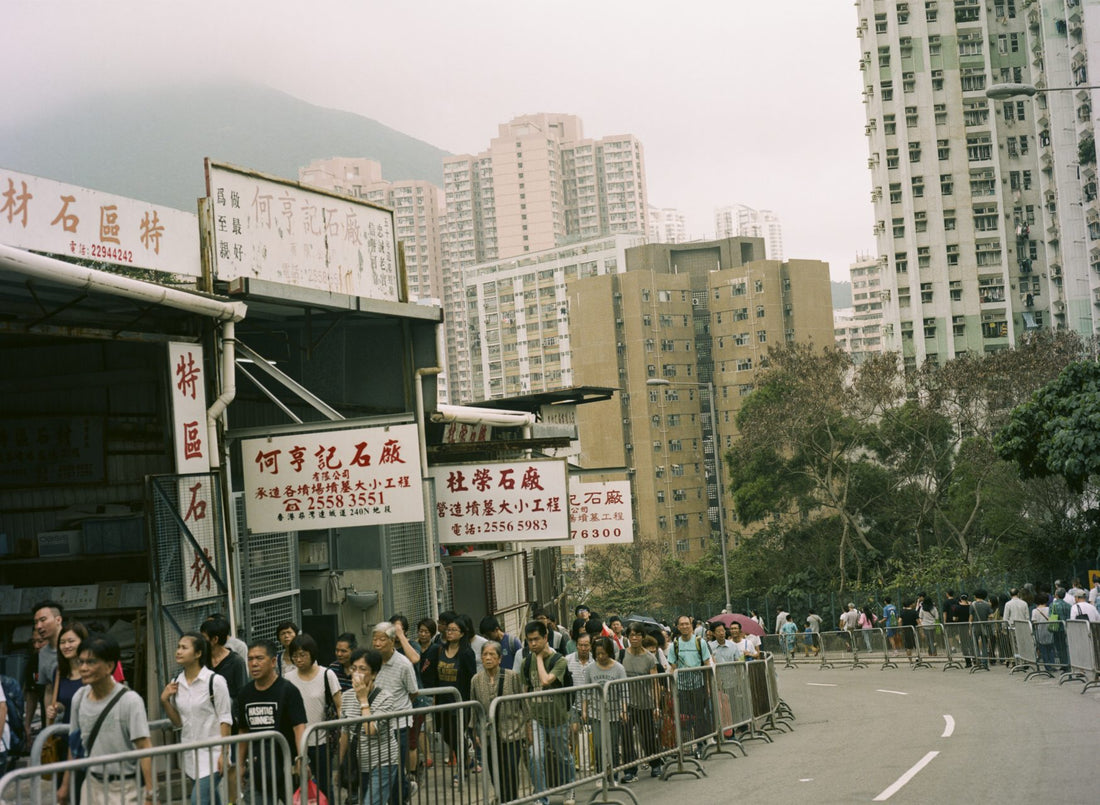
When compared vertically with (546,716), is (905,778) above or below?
below

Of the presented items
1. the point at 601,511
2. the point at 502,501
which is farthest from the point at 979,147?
the point at 502,501

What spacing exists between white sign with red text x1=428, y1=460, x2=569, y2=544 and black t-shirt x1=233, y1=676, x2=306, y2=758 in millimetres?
10777

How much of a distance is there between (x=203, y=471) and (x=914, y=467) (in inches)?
1768

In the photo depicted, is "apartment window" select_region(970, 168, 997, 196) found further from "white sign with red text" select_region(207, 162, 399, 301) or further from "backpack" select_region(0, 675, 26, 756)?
"backpack" select_region(0, 675, 26, 756)

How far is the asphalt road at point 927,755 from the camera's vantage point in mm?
11070

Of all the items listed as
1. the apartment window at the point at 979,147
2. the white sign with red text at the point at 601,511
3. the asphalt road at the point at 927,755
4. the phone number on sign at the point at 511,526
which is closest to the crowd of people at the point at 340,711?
the asphalt road at the point at 927,755

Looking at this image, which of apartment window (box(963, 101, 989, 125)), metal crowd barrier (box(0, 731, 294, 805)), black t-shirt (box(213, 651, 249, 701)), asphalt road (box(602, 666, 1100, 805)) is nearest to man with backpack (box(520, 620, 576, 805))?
asphalt road (box(602, 666, 1100, 805))

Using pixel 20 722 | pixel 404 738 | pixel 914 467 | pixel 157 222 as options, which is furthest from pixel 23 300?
pixel 914 467

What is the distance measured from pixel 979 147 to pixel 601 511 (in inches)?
2908

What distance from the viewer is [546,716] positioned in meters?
10.5

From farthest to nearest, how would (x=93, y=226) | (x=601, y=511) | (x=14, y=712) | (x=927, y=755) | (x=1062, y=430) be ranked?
(x=1062, y=430) < (x=601, y=511) < (x=93, y=226) < (x=927, y=755) < (x=14, y=712)

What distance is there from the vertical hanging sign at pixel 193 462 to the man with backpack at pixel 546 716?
472 cm

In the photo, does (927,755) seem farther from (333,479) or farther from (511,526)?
(511,526)

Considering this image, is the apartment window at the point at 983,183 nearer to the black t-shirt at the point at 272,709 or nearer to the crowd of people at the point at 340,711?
the crowd of people at the point at 340,711
